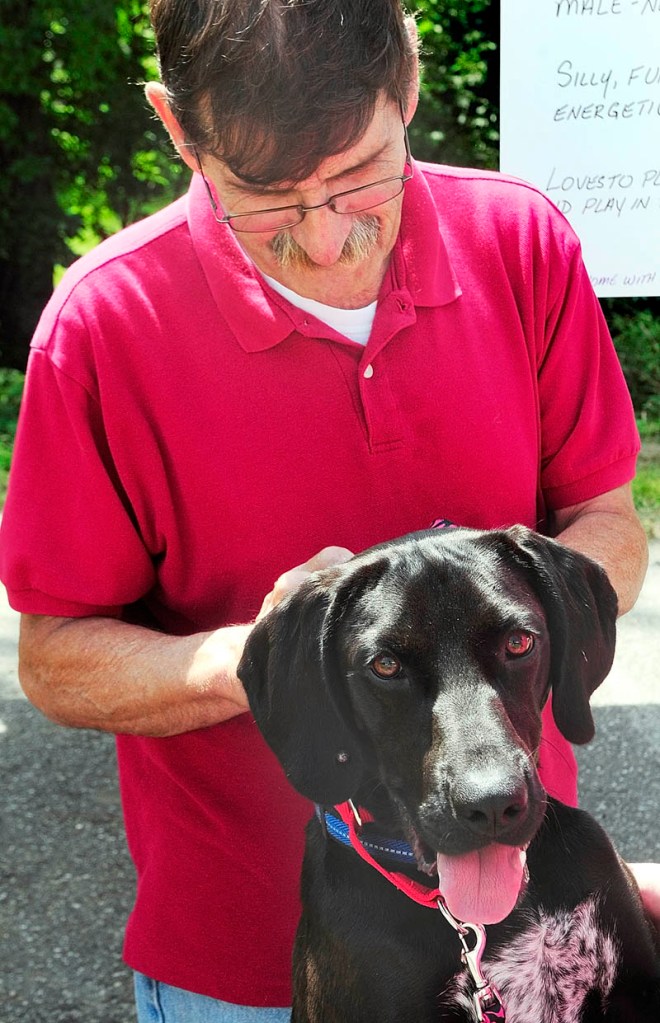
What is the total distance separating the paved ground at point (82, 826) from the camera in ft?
9.95

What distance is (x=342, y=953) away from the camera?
1706mm

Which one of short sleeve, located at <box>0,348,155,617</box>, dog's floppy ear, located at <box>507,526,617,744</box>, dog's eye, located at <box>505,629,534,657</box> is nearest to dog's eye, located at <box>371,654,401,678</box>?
dog's eye, located at <box>505,629,534,657</box>

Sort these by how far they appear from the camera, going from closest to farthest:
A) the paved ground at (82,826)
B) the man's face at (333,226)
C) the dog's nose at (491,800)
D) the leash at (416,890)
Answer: the dog's nose at (491,800), the leash at (416,890), the man's face at (333,226), the paved ground at (82,826)

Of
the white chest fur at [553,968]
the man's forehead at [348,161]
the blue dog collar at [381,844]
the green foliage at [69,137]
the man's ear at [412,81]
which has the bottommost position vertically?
the green foliage at [69,137]

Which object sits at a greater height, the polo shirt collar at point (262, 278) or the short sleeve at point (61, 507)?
the polo shirt collar at point (262, 278)

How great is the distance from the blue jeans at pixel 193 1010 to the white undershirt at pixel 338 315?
3.98 ft

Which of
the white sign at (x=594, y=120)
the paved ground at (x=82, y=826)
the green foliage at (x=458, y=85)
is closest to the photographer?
the white sign at (x=594, y=120)

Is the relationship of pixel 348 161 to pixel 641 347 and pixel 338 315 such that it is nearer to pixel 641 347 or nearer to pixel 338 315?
pixel 338 315

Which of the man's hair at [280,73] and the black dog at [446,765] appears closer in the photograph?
the black dog at [446,765]

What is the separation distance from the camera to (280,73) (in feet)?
5.78

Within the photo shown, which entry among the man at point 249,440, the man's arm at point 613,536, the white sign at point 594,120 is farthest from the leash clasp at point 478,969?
the white sign at point 594,120

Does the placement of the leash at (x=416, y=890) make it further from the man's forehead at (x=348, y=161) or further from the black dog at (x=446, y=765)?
the man's forehead at (x=348, y=161)

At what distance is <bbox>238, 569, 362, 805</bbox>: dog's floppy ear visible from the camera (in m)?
1.66

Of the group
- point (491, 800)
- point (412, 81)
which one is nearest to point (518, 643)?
point (491, 800)
